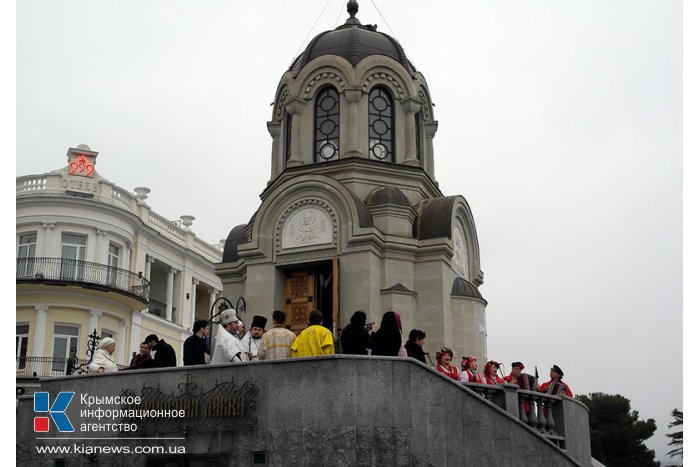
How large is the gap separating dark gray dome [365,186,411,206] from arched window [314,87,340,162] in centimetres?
212

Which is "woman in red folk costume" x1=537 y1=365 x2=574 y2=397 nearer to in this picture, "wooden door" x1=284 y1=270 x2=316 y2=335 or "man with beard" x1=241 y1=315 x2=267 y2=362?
"man with beard" x1=241 y1=315 x2=267 y2=362

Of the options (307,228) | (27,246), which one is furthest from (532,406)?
(27,246)

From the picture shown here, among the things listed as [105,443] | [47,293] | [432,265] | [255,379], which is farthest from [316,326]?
[47,293]

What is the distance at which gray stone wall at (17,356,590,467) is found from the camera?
13281 millimetres

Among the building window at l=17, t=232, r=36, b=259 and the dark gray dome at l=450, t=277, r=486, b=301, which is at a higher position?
the building window at l=17, t=232, r=36, b=259

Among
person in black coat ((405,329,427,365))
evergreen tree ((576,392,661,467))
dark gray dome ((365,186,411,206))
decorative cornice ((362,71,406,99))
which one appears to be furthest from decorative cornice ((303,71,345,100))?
evergreen tree ((576,392,661,467))

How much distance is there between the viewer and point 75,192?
37344mm

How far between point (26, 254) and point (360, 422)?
27.6 m

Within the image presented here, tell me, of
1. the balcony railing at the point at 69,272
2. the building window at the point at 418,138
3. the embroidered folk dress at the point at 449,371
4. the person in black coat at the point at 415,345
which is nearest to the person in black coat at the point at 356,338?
the person in black coat at the point at 415,345

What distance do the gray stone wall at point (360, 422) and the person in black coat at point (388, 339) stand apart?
1.59 feet

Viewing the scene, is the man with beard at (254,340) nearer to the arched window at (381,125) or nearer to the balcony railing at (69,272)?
the arched window at (381,125)

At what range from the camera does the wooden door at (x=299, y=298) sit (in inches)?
944

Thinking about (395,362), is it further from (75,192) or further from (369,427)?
(75,192)

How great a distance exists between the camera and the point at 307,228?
24391mm
